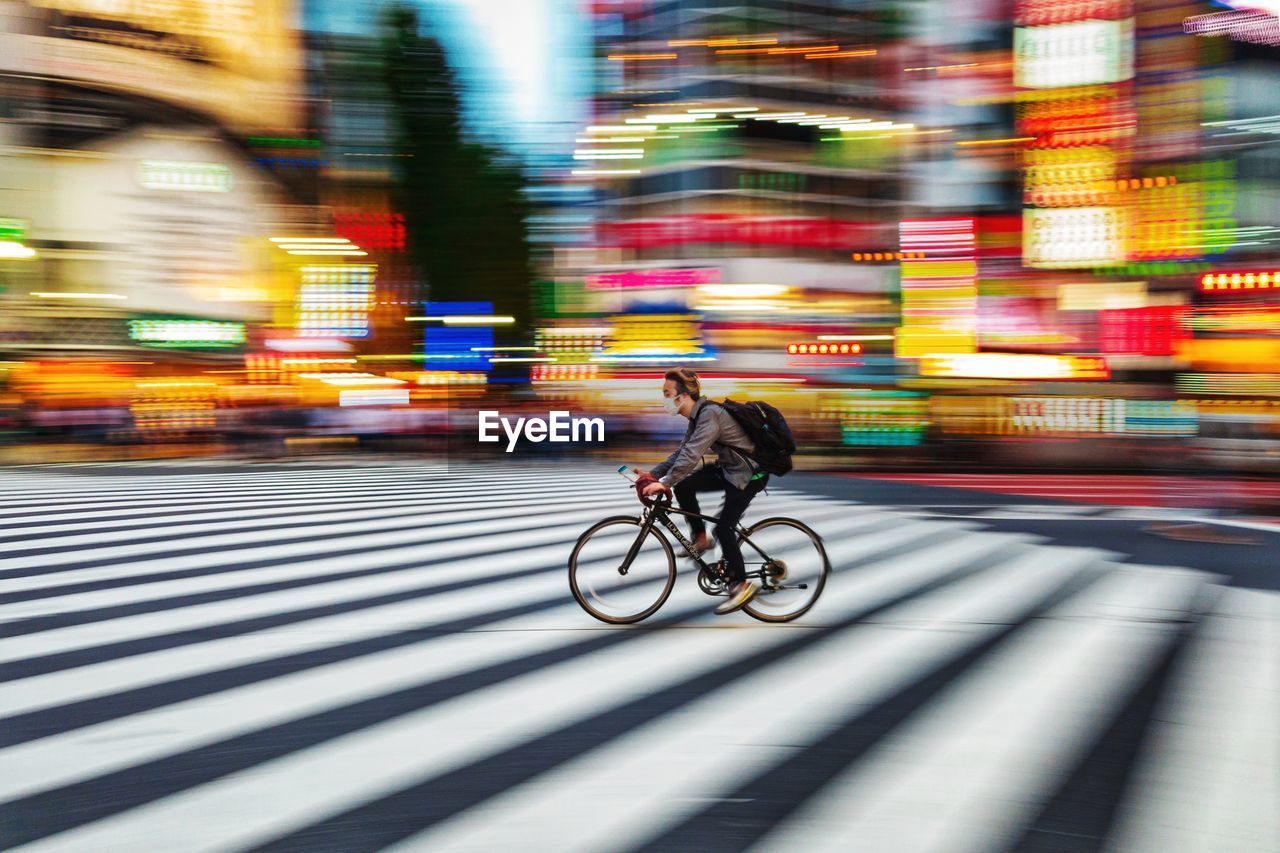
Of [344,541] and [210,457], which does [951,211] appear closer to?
[210,457]

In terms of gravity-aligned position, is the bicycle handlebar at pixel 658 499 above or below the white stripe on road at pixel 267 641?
above

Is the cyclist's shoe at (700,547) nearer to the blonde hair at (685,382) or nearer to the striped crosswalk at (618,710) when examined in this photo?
the striped crosswalk at (618,710)

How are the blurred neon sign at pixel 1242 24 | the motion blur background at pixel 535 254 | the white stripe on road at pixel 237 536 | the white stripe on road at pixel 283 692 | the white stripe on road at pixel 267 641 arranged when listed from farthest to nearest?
the motion blur background at pixel 535 254 → the blurred neon sign at pixel 1242 24 → the white stripe on road at pixel 237 536 → the white stripe on road at pixel 267 641 → the white stripe on road at pixel 283 692

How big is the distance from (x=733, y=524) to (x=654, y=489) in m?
0.55

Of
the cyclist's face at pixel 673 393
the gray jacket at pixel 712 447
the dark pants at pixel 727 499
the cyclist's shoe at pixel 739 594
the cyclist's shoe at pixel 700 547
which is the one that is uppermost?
the cyclist's face at pixel 673 393

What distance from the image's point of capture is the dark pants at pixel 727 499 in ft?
20.3

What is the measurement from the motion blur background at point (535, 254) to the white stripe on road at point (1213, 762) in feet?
27.7

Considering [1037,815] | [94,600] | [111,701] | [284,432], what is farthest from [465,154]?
[1037,815]

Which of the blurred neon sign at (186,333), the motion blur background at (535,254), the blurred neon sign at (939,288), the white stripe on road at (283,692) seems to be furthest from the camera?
the blurred neon sign at (186,333)

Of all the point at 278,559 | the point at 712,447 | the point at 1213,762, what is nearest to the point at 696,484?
the point at 712,447

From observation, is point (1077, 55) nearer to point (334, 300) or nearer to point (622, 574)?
point (622, 574)

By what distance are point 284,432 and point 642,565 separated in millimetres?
21858

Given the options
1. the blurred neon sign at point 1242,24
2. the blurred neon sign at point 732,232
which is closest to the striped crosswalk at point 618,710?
the blurred neon sign at point 1242,24

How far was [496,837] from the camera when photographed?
3176 mm
